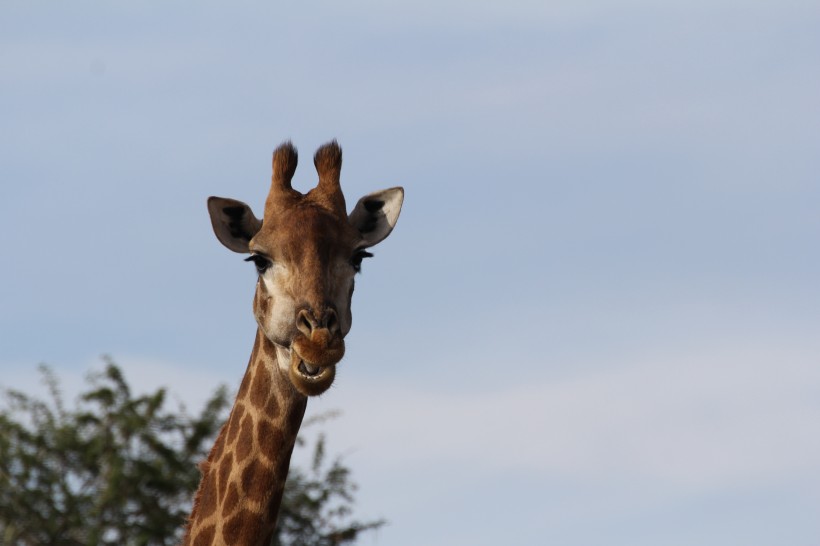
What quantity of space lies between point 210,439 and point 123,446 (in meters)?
1.56

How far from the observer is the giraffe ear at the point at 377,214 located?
11.5 m

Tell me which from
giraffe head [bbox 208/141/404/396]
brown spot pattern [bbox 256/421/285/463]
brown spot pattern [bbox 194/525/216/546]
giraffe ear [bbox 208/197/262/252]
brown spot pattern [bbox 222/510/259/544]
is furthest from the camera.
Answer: giraffe ear [bbox 208/197/262/252]

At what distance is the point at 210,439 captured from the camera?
85.7ft

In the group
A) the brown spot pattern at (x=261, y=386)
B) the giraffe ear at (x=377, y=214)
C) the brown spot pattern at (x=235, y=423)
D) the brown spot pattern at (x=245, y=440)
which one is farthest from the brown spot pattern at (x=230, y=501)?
the giraffe ear at (x=377, y=214)

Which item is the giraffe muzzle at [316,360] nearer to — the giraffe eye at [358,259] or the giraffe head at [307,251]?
the giraffe head at [307,251]

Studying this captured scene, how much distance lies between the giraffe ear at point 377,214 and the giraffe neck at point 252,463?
151cm

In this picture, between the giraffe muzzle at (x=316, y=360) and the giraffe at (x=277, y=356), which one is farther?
the giraffe at (x=277, y=356)

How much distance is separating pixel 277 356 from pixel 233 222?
1271 millimetres

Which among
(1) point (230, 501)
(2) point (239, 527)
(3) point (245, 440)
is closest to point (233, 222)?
(3) point (245, 440)

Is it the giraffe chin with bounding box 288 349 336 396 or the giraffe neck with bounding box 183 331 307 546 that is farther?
the giraffe neck with bounding box 183 331 307 546

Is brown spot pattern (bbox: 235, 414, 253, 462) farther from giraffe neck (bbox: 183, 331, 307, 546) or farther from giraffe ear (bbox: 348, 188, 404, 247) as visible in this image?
giraffe ear (bbox: 348, 188, 404, 247)

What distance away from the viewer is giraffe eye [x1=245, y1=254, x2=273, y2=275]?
10.4 metres

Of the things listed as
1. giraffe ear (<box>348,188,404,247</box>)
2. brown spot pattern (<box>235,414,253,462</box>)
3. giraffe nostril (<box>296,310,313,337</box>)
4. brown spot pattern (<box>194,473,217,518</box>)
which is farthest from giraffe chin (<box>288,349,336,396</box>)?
giraffe ear (<box>348,188,404,247</box>)

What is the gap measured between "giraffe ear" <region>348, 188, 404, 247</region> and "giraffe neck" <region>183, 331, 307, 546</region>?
4.96 feet
